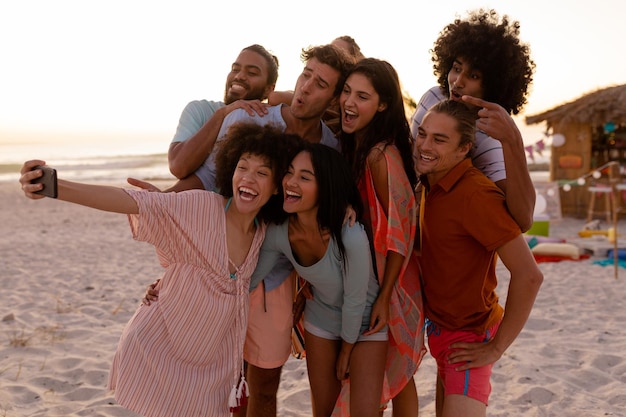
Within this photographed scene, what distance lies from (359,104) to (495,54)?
0.69 meters

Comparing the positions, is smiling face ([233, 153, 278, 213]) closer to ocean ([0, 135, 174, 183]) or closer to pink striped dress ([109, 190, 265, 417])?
pink striped dress ([109, 190, 265, 417])

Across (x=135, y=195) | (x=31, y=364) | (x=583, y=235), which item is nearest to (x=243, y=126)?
(x=135, y=195)

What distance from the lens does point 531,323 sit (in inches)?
235

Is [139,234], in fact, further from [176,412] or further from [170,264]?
[176,412]

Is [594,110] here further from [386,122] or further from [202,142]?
[202,142]

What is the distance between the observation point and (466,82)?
282 centimetres

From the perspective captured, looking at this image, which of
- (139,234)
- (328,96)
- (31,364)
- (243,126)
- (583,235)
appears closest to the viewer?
(139,234)

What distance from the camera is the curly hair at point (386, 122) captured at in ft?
8.96

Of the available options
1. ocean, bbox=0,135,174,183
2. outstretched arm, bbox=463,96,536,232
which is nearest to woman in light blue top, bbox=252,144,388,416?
outstretched arm, bbox=463,96,536,232

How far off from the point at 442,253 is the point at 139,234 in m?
1.32

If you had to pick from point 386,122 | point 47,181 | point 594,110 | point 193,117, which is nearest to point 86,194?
point 47,181

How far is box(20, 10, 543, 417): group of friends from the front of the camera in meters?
2.50

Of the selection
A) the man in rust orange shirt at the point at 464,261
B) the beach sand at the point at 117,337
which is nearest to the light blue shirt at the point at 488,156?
the man in rust orange shirt at the point at 464,261

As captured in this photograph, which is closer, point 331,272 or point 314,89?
point 331,272
